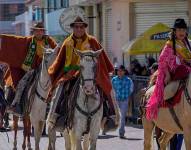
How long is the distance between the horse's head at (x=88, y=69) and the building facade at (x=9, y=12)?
75935 millimetres

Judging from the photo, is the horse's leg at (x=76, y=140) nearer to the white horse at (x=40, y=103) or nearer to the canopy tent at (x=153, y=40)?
the white horse at (x=40, y=103)

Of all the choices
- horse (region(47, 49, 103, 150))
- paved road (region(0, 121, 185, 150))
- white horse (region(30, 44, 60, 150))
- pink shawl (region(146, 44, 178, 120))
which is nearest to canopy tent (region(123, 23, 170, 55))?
paved road (region(0, 121, 185, 150))

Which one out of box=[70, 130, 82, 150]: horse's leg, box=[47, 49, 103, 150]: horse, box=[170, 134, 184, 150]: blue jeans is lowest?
box=[170, 134, 184, 150]: blue jeans

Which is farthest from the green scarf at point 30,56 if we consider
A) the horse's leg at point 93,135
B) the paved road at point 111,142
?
the horse's leg at point 93,135

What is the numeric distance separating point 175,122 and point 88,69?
6.09ft

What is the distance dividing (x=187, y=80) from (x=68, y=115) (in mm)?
1889

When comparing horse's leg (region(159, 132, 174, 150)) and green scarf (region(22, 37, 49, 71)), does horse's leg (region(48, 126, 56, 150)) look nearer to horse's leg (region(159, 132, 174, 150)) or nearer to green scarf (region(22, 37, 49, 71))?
horse's leg (region(159, 132, 174, 150))

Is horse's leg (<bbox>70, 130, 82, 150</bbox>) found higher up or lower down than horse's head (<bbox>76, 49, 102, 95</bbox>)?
lower down

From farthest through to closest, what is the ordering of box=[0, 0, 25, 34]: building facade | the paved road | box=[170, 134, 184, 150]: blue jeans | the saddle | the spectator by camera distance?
box=[0, 0, 25, 34]: building facade
the spectator
the paved road
box=[170, 134, 184, 150]: blue jeans
the saddle

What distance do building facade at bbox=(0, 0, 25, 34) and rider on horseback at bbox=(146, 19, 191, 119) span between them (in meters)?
75.1

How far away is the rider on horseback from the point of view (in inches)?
419

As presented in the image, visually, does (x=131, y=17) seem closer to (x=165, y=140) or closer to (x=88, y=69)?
(x=165, y=140)

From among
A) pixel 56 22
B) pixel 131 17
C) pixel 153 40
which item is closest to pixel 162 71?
pixel 153 40

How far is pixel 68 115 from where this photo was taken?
10.4 m
